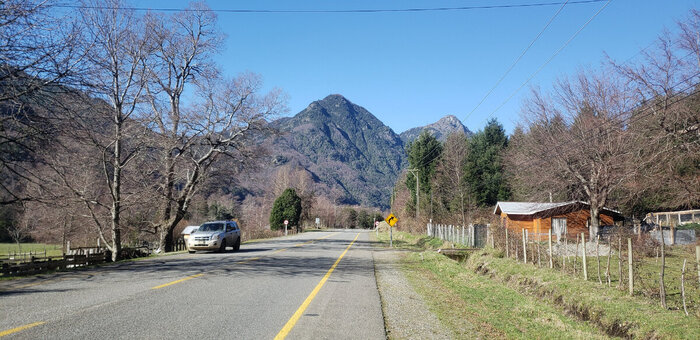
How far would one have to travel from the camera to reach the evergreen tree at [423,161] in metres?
67.0

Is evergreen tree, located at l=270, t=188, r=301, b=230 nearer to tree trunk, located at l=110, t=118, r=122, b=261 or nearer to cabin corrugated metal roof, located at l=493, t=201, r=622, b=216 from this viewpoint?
cabin corrugated metal roof, located at l=493, t=201, r=622, b=216

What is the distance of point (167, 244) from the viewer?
1201 inches

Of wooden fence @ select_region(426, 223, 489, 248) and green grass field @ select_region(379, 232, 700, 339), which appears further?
wooden fence @ select_region(426, 223, 489, 248)

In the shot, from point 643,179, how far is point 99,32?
31.9 meters

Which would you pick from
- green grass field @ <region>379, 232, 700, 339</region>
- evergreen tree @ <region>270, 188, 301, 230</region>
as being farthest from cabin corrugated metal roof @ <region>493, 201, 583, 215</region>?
evergreen tree @ <region>270, 188, 301, 230</region>

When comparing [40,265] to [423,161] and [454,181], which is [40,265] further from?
[423,161]

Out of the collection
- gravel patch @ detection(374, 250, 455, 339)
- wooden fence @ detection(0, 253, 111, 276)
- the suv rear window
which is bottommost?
gravel patch @ detection(374, 250, 455, 339)

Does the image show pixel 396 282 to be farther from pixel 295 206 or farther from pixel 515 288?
pixel 295 206

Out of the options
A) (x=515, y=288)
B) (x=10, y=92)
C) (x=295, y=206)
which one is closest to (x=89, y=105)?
(x=10, y=92)

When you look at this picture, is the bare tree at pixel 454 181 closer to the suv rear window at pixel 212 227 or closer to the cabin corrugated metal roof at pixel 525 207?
the cabin corrugated metal roof at pixel 525 207

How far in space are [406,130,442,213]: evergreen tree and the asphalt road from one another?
177 feet

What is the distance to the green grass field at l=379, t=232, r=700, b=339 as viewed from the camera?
8.48 meters

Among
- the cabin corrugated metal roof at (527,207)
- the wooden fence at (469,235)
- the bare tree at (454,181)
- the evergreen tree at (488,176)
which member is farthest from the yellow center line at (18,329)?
the evergreen tree at (488,176)

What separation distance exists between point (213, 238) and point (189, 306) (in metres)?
16.3
